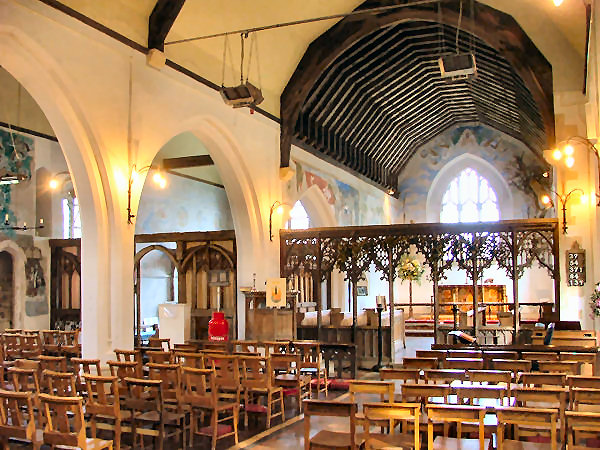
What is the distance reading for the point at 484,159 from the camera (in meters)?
23.6

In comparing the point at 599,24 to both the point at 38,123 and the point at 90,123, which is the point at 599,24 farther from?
the point at 38,123

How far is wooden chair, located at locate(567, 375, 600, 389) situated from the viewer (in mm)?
5242

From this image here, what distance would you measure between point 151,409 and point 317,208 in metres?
11.9

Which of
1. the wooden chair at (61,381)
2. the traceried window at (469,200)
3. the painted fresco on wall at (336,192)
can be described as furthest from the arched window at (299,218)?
the wooden chair at (61,381)

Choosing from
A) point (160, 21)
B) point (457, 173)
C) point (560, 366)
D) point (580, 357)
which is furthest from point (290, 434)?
point (457, 173)

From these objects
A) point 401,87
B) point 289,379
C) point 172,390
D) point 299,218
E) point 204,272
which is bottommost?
point 289,379

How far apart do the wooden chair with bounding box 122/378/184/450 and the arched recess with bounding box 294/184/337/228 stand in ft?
34.6

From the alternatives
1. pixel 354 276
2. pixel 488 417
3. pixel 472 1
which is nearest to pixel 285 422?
pixel 488 417

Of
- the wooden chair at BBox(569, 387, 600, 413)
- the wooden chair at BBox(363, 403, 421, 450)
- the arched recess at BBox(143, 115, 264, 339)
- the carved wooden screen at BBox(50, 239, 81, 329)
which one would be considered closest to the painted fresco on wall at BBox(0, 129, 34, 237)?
the carved wooden screen at BBox(50, 239, 81, 329)

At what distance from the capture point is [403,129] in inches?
836

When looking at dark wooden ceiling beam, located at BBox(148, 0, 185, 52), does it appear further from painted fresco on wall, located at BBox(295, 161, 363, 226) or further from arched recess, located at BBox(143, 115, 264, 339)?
painted fresco on wall, located at BBox(295, 161, 363, 226)

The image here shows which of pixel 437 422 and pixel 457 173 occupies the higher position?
pixel 457 173

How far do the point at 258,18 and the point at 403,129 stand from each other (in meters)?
10.6

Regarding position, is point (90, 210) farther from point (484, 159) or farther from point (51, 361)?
point (484, 159)
